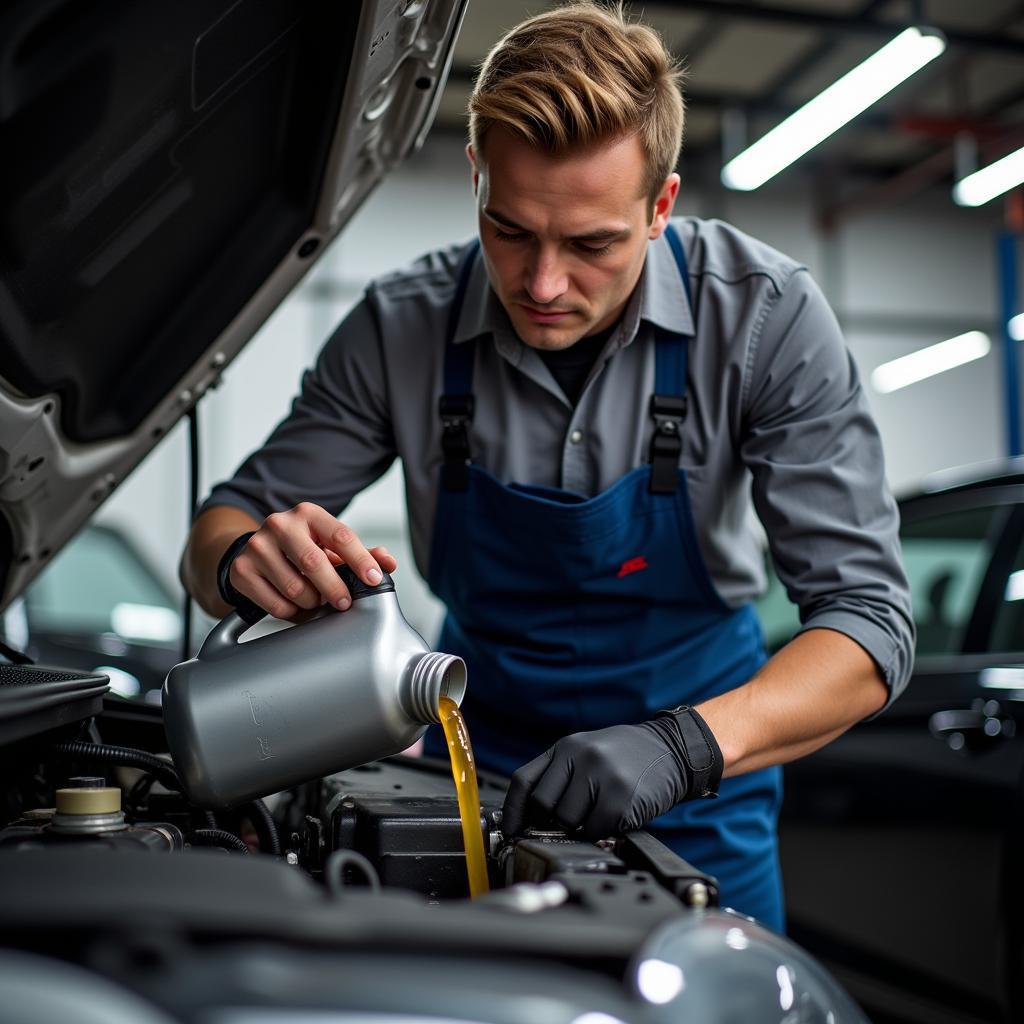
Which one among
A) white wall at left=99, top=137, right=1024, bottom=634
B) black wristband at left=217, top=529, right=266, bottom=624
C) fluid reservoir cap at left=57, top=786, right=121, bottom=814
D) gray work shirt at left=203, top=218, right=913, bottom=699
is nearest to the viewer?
fluid reservoir cap at left=57, top=786, right=121, bottom=814

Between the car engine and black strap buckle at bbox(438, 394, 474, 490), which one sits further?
black strap buckle at bbox(438, 394, 474, 490)

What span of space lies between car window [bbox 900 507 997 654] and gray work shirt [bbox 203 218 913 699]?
3.70 ft

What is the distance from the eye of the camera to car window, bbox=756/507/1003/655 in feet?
8.33

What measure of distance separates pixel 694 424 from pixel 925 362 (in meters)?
8.00

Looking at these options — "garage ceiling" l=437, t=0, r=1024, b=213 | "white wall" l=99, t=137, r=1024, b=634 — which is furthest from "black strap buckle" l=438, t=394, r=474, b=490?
"white wall" l=99, t=137, r=1024, b=634

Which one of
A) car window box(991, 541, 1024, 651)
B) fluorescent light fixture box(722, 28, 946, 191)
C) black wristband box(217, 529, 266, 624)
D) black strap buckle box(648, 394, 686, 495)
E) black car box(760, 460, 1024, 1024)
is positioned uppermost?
fluorescent light fixture box(722, 28, 946, 191)

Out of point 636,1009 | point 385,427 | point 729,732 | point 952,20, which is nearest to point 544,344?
point 385,427

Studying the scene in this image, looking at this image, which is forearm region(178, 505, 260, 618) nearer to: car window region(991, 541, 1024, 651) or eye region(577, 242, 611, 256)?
eye region(577, 242, 611, 256)

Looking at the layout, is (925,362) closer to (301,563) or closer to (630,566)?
(630,566)

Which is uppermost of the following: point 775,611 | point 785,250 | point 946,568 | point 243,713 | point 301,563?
point 785,250

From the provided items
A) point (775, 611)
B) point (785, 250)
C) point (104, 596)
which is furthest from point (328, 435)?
point (785, 250)

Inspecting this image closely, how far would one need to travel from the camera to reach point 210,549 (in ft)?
4.69

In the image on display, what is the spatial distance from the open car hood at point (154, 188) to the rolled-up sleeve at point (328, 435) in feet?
0.39

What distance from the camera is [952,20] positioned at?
661cm
